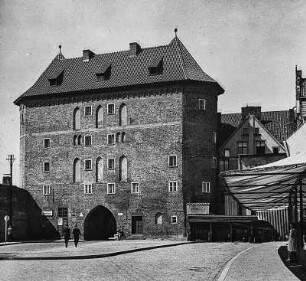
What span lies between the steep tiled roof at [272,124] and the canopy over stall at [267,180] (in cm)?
4118

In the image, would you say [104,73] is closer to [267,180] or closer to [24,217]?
[24,217]

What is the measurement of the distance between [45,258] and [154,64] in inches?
1336

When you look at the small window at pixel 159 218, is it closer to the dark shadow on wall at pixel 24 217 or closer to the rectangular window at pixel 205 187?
the rectangular window at pixel 205 187

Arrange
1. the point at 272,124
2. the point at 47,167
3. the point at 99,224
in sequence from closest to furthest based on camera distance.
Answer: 1. the point at 47,167
2. the point at 99,224
3. the point at 272,124

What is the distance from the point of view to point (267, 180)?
1248 centimetres

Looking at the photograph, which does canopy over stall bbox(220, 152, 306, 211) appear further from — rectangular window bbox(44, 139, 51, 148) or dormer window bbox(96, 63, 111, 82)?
rectangular window bbox(44, 139, 51, 148)

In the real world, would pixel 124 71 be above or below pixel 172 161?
above

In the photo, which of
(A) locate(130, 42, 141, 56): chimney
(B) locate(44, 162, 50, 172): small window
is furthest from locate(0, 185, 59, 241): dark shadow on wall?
(A) locate(130, 42, 141, 56): chimney

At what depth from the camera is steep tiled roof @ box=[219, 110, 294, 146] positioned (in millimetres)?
57438

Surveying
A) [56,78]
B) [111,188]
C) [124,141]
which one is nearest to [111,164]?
[111,188]

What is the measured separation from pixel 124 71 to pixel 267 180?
46.0 meters

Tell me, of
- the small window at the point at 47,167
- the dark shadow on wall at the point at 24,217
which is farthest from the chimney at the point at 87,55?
the dark shadow on wall at the point at 24,217

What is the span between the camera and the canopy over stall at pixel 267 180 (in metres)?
11.1

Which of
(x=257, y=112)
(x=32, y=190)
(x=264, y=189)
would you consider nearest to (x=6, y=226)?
(x=32, y=190)
